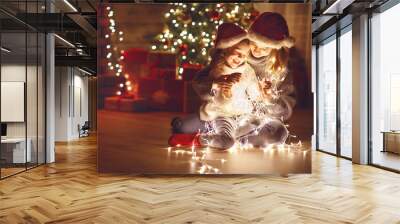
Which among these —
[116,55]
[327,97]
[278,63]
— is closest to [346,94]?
[327,97]

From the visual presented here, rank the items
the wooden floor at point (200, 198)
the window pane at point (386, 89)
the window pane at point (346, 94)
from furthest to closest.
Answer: the window pane at point (346, 94)
the window pane at point (386, 89)
the wooden floor at point (200, 198)

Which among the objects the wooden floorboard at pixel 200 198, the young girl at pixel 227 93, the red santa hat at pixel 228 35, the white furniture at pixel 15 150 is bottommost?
the wooden floorboard at pixel 200 198

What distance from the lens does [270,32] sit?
642 cm

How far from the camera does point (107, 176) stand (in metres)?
6.39

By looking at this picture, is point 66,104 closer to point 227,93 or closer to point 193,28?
point 193,28

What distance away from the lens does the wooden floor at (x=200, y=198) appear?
3916mm

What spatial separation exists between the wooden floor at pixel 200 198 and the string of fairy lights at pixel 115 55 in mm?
1523

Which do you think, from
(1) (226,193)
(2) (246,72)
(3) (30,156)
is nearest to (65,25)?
(3) (30,156)

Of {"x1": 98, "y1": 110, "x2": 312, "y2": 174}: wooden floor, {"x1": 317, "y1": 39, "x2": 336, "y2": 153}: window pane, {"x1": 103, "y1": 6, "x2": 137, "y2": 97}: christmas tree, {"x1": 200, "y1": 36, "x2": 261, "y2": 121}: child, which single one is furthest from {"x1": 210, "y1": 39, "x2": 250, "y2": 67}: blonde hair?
{"x1": 317, "y1": 39, "x2": 336, "y2": 153}: window pane

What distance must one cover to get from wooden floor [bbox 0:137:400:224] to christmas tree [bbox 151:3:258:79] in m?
2.10

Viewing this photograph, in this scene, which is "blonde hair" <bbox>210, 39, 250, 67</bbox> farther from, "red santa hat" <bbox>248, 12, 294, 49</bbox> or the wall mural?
"red santa hat" <bbox>248, 12, 294, 49</bbox>

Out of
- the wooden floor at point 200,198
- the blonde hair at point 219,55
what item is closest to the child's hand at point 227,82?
the blonde hair at point 219,55

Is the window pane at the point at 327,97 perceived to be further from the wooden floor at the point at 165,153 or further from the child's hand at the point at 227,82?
the child's hand at the point at 227,82

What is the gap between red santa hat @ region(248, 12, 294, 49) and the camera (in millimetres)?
6418
